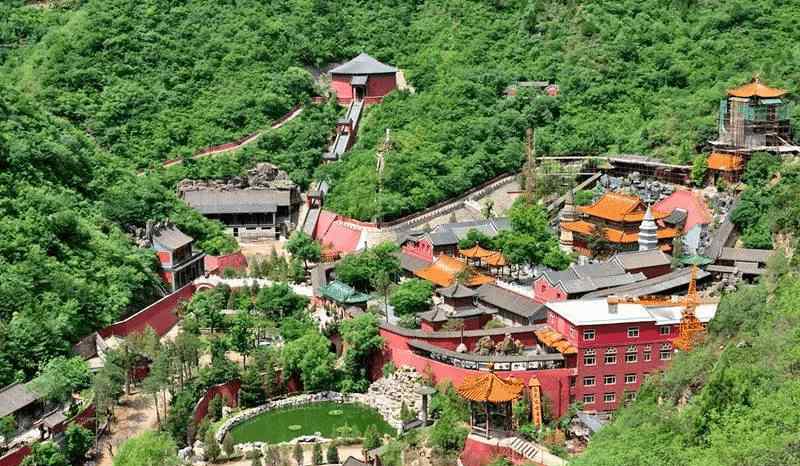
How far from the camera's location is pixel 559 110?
53.2 m

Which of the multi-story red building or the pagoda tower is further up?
the pagoda tower

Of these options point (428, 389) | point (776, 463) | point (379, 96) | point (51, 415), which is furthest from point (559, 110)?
point (776, 463)

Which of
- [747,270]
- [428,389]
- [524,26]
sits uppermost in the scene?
[524,26]

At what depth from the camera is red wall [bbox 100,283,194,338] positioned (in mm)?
38531

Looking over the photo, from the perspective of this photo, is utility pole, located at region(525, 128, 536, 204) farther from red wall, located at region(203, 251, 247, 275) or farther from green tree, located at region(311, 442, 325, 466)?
green tree, located at region(311, 442, 325, 466)

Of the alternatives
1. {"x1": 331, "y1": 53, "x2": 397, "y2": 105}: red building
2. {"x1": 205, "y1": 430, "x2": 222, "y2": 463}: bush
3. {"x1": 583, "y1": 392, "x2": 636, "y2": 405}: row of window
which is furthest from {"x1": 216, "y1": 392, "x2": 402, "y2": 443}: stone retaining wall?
{"x1": 331, "y1": 53, "x2": 397, "y2": 105}: red building

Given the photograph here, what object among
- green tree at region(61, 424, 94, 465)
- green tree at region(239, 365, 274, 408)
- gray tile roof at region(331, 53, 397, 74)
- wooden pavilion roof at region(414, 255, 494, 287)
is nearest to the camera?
green tree at region(61, 424, 94, 465)

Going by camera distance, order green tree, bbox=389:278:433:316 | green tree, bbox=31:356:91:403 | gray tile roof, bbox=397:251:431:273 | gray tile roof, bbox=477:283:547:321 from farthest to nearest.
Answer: gray tile roof, bbox=397:251:431:273 → green tree, bbox=389:278:433:316 → gray tile roof, bbox=477:283:547:321 → green tree, bbox=31:356:91:403

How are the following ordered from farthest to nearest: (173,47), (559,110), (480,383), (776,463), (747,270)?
(173,47) < (559,110) < (747,270) < (480,383) < (776,463)

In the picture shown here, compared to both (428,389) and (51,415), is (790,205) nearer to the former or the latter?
(428,389)

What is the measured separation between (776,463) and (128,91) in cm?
3834

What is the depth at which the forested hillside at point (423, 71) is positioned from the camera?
4994 centimetres

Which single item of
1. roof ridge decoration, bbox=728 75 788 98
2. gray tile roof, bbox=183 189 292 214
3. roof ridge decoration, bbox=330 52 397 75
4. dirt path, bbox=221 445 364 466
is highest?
roof ridge decoration, bbox=330 52 397 75

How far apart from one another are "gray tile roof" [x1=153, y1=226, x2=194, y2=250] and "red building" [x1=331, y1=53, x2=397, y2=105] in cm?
1381
